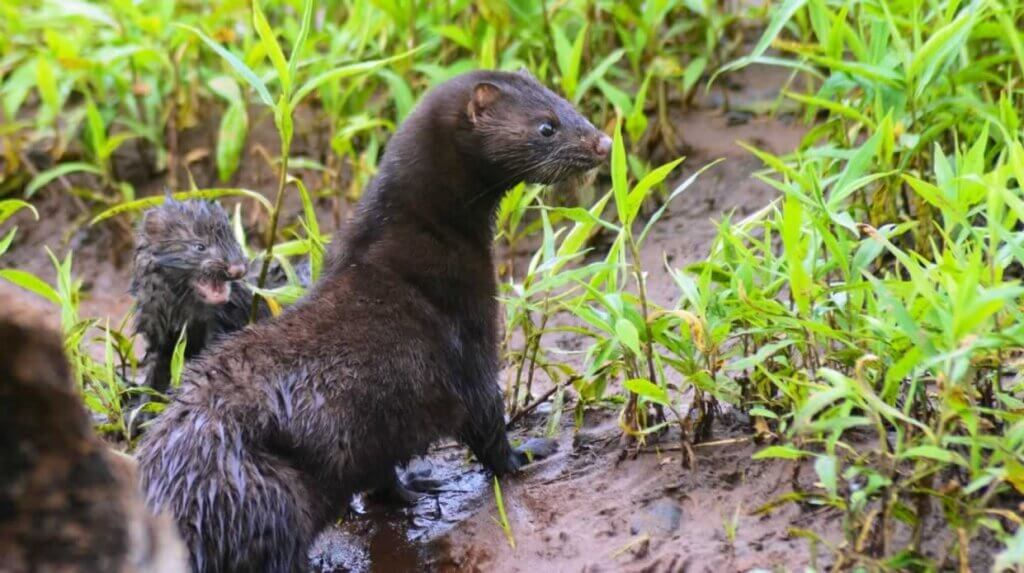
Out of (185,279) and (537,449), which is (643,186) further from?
(185,279)

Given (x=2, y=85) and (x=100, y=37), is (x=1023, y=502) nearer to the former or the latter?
(x=100, y=37)

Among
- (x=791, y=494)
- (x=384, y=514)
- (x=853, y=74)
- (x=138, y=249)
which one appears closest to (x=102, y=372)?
(x=138, y=249)

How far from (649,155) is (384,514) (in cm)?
277

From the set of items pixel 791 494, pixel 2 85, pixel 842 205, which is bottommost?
pixel 791 494

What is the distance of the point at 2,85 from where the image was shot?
8156 millimetres

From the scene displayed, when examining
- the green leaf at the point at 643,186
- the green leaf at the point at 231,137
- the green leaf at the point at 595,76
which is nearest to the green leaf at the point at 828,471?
the green leaf at the point at 643,186

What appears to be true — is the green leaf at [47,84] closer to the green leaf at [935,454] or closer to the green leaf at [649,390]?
the green leaf at [649,390]

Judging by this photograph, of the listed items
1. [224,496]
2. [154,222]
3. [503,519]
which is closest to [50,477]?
[224,496]

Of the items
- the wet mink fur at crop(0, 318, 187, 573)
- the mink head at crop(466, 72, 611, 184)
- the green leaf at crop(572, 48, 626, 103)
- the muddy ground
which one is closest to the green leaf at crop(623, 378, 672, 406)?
the muddy ground

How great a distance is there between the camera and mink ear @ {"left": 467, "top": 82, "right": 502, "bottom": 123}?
514 cm

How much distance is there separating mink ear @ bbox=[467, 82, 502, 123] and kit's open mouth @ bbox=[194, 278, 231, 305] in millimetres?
1443

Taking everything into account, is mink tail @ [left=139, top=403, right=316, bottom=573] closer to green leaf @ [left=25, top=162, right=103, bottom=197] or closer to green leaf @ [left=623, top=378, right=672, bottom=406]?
green leaf @ [left=623, top=378, right=672, bottom=406]

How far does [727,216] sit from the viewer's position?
5.77 metres

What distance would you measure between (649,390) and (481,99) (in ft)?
4.21
